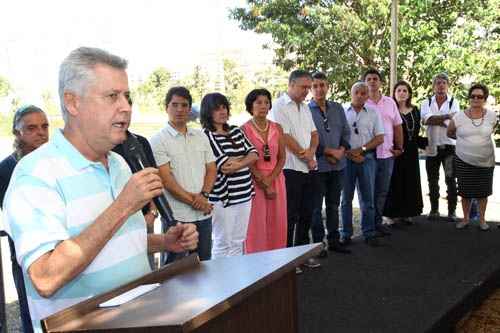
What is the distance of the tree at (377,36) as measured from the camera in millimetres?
12617

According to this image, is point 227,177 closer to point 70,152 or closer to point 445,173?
point 70,152

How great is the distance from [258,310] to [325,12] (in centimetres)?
1329

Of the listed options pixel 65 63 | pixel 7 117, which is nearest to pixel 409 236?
pixel 65 63

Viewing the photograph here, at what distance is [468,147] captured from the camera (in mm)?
5348

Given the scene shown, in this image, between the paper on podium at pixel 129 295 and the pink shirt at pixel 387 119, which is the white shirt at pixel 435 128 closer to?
the pink shirt at pixel 387 119

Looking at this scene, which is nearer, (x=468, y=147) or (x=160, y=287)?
(x=160, y=287)

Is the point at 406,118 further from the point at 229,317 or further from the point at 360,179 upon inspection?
the point at 229,317

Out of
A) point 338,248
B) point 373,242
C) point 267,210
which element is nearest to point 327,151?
point 267,210

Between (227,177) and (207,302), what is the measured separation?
8.86ft

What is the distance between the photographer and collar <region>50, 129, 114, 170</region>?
52.1 inches

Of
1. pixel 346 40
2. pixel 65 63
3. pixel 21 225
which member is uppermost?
pixel 346 40

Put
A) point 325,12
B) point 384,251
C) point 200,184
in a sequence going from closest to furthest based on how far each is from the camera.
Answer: point 200,184 → point 384,251 → point 325,12

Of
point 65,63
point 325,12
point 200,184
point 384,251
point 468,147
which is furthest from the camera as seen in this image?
point 325,12

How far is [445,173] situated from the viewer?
5.82 meters
